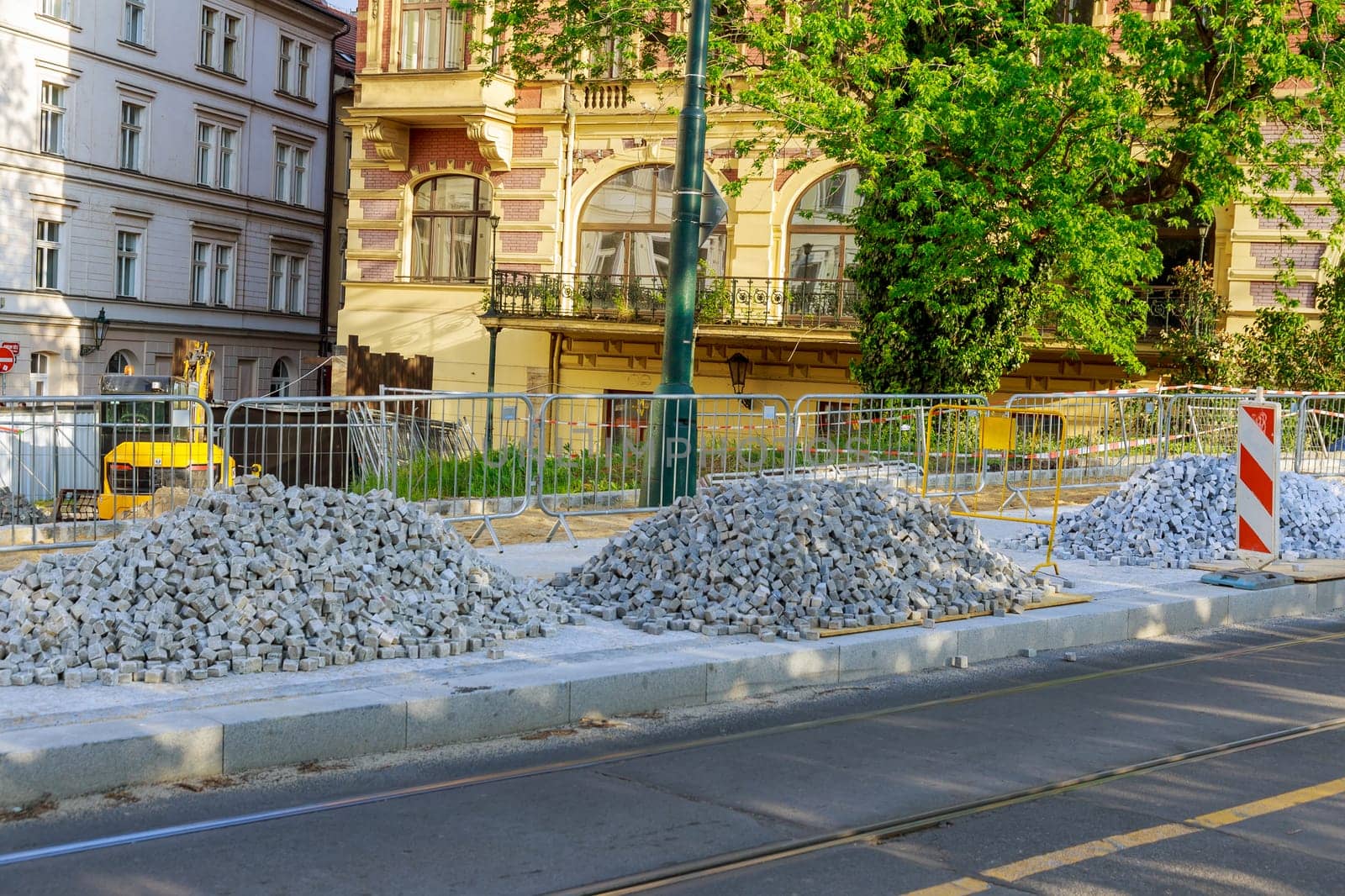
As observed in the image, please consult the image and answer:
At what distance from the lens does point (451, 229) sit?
104 feet

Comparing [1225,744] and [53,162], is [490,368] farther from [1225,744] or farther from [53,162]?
[1225,744]

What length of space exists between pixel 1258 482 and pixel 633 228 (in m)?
20.5

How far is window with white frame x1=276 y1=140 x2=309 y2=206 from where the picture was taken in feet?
154

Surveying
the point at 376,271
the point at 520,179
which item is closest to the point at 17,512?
the point at 520,179

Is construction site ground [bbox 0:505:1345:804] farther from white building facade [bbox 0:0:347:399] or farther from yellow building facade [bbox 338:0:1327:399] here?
white building facade [bbox 0:0:347:399]

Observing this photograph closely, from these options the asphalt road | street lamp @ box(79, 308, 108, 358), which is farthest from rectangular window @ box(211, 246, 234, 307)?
the asphalt road

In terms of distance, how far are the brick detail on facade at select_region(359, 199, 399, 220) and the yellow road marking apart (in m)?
28.3

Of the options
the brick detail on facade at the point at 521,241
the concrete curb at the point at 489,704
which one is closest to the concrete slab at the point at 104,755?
the concrete curb at the point at 489,704

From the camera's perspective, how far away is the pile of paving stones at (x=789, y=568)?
8.64 m

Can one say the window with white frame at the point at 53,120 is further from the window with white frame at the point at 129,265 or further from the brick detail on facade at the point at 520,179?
the brick detail on facade at the point at 520,179

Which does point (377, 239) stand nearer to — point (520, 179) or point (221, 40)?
point (520, 179)

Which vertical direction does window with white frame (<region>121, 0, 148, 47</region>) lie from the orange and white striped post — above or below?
Result: above

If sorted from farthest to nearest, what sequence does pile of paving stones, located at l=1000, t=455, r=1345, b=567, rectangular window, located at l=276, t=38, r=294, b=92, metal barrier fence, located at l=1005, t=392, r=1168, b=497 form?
1. rectangular window, located at l=276, t=38, r=294, b=92
2. metal barrier fence, located at l=1005, t=392, r=1168, b=497
3. pile of paving stones, located at l=1000, t=455, r=1345, b=567

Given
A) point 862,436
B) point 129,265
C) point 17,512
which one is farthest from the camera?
point 129,265
